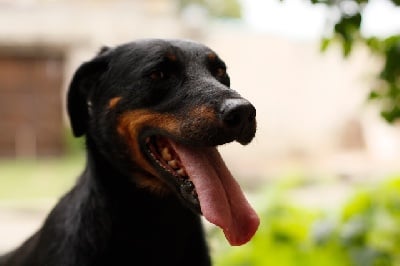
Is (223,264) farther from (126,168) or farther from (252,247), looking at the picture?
(126,168)

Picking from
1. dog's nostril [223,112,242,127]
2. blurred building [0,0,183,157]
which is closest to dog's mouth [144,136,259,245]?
dog's nostril [223,112,242,127]

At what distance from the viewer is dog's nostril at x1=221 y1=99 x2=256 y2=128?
1.34 meters

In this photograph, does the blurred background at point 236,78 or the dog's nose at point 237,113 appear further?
the blurred background at point 236,78

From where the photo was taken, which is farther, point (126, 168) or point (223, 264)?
point (223, 264)

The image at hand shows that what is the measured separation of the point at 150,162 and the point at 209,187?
20 centimetres

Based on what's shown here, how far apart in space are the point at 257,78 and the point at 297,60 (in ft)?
6.15

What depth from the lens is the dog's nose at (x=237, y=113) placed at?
4.39 feet

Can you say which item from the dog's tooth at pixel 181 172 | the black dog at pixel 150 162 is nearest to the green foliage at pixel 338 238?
the black dog at pixel 150 162

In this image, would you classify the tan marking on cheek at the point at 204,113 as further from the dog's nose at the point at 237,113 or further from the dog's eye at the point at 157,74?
the dog's eye at the point at 157,74

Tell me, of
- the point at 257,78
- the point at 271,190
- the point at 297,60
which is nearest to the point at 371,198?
the point at 271,190

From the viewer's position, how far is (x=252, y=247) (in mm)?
2562

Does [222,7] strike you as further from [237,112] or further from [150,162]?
[237,112]

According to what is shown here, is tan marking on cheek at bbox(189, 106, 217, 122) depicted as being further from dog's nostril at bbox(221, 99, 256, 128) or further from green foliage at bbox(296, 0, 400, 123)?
green foliage at bbox(296, 0, 400, 123)

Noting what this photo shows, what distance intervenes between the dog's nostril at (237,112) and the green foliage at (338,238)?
933 mm
